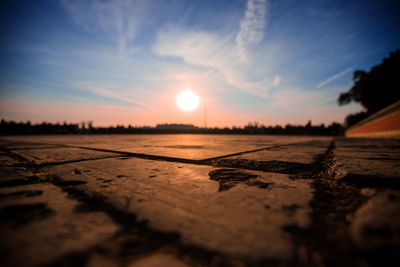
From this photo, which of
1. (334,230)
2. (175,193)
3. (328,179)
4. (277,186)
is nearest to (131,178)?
(175,193)

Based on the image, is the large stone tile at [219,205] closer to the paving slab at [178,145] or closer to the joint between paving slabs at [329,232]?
the joint between paving slabs at [329,232]

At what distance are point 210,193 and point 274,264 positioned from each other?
346 millimetres

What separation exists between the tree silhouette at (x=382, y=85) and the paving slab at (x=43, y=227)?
65.2ft

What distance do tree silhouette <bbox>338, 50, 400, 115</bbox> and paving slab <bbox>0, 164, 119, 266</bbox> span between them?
1989 centimetres

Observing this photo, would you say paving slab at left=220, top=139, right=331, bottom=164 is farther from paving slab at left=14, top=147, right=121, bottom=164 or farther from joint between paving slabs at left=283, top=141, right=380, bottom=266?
paving slab at left=14, top=147, right=121, bottom=164

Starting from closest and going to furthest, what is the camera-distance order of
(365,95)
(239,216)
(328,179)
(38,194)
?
(239,216), (38,194), (328,179), (365,95)

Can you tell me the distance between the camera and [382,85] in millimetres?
13641

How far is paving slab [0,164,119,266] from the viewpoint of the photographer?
35 centimetres

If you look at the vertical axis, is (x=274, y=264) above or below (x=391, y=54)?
below

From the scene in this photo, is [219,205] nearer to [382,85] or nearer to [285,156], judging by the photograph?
[285,156]

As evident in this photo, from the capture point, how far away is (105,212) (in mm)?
523

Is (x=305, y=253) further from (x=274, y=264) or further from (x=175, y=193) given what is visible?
(x=175, y=193)

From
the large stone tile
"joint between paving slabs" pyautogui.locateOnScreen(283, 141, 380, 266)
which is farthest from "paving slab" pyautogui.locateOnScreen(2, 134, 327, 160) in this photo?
"joint between paving slabs" pyautogui.locateOnScreen(283, 141, 380, 266)

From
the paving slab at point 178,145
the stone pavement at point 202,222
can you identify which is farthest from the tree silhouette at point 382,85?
the stone pavement at point 202,222
